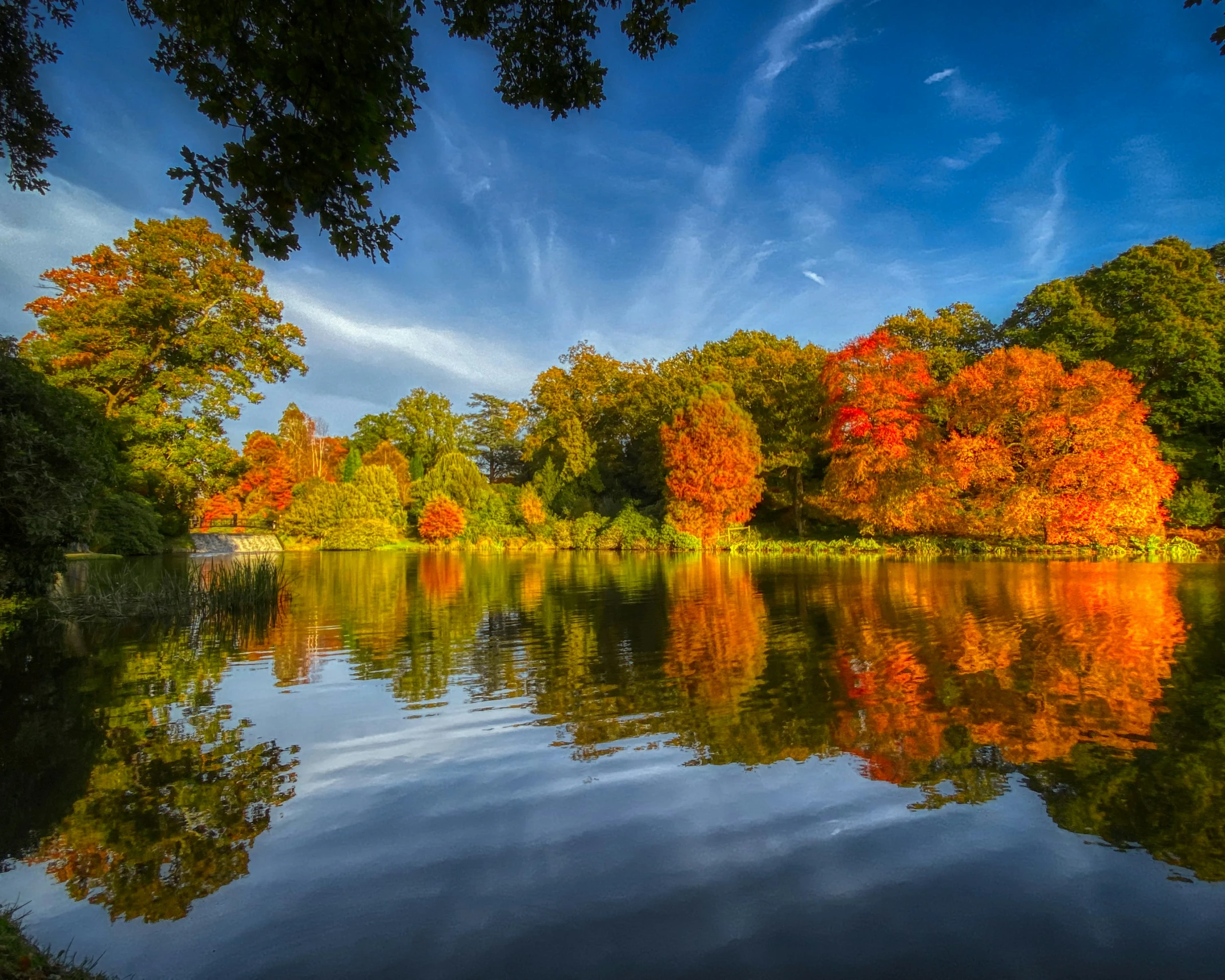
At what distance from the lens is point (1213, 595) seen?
50.8ft

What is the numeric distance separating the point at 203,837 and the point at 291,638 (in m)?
8.75

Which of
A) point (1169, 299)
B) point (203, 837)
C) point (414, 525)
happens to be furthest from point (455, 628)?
point (414, 525)

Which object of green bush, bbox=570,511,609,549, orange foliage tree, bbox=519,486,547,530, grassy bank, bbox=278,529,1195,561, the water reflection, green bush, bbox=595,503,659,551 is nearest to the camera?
the water reflection

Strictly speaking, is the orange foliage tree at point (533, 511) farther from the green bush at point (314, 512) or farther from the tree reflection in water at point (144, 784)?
the tree reflection in water at point (144, 784)

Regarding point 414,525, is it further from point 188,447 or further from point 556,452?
point 188,447

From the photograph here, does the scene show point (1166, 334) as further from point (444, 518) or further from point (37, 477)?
point (444, 518)

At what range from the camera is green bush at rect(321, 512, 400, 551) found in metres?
51.2

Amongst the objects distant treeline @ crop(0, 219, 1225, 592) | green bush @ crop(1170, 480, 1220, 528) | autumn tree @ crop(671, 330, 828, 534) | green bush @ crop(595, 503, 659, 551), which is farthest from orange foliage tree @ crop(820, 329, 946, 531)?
green bush @ crop(595, 503, 659, 551)

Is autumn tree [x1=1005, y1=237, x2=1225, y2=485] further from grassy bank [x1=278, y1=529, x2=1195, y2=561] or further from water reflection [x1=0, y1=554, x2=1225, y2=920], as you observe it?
water reflection [x1=0, y1=554, x2=1225, y2=920]

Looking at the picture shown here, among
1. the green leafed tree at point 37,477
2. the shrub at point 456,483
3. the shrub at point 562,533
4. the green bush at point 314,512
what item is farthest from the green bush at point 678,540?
the green leafed tree at point 37,477

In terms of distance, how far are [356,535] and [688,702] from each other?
4791 centimetres

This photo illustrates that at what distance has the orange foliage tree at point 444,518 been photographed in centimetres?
5069

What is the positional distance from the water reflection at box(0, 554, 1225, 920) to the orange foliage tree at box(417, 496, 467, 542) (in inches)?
1354

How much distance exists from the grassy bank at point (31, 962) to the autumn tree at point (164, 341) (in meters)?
31.1
